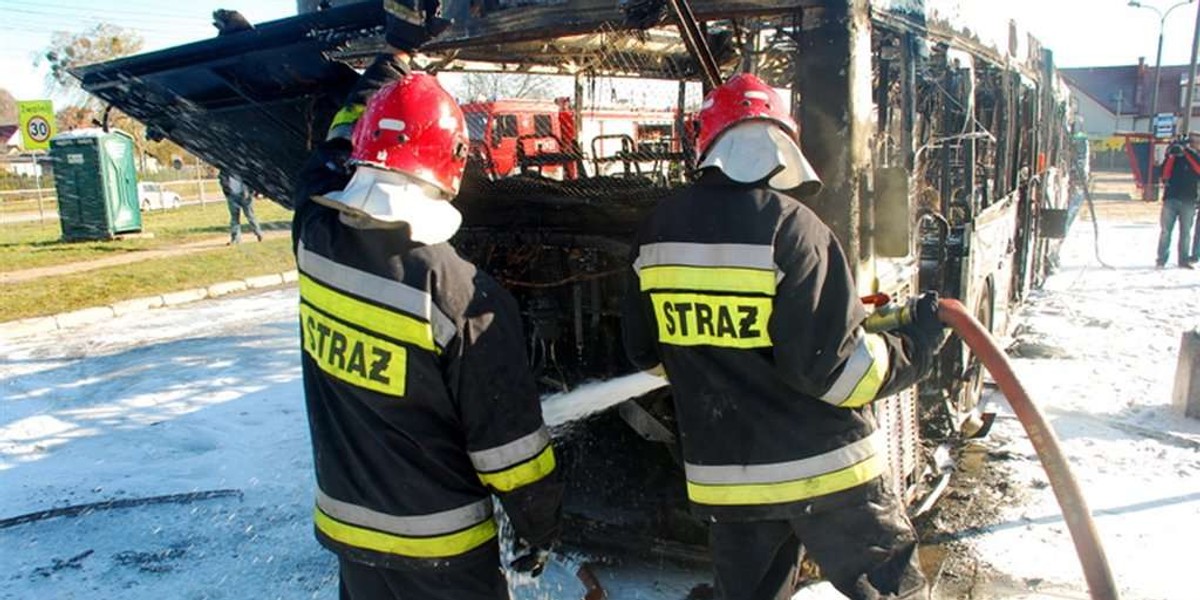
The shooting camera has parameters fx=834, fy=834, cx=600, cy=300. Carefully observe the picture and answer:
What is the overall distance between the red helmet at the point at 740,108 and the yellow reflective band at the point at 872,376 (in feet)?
2.14

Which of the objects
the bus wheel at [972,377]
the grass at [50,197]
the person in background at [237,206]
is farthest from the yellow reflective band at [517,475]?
the grass at [50,197]

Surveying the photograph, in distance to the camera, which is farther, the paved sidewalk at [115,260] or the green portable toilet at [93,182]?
the green portable toilet at [93,182]

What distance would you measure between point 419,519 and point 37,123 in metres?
18.0

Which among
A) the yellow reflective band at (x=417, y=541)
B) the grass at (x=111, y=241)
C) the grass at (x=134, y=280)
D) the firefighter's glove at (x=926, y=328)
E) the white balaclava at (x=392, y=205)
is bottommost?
the grass at (x=134, y=280)

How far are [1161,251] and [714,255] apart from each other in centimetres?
1181

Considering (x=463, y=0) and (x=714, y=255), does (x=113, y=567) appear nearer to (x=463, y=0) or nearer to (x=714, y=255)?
(x=463, y=0)

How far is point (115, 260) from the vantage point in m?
13.4

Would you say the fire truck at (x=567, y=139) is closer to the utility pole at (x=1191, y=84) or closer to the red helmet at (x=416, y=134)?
the red helmet at (x=416, y=134)

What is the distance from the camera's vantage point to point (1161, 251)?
1142 cm

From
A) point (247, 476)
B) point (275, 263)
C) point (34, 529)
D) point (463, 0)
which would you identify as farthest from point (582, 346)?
point (275, 263)

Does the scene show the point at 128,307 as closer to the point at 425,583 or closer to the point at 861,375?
the point at 425,583

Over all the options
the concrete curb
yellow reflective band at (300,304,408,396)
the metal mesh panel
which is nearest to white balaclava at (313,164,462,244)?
yellow reflective band at (300,304,408,396)

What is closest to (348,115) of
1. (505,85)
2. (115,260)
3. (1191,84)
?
(505,85)

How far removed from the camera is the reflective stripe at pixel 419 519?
6.88ft
